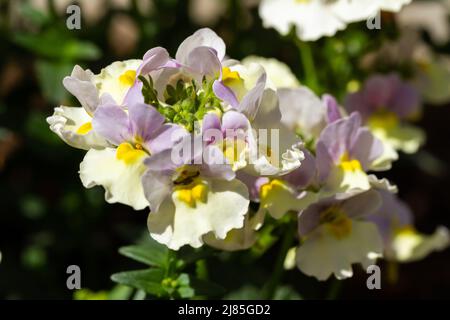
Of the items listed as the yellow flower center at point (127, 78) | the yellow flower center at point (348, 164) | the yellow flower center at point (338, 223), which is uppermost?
the yellow flower center at point (127, 78)

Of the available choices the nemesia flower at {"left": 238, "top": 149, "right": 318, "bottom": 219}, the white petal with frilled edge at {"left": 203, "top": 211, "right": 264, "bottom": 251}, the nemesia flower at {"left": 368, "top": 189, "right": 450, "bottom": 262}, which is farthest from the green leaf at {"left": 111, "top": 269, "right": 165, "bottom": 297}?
the nemesia flower at {"left": 368, "top": 189, "right": 450, "bottom": 262}

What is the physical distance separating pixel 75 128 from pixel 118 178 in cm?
15

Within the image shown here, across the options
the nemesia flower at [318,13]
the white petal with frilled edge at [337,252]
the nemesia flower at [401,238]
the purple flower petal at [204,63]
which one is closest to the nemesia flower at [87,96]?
the purple flower petal at [204,63]

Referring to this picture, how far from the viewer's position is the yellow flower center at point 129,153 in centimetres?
131

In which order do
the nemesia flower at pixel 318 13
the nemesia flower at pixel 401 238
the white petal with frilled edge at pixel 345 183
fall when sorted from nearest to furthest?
1. the white petal with frilled edge at pixel 345 183
2. the nemesia flower at pixel 318 13
3. the nemesia flower at pixel 401 238

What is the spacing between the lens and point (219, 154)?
4.19 feet

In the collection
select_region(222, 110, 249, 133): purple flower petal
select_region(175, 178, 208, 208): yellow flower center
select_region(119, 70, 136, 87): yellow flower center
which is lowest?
select_region(175, 178, 208, 208): yellow flower center

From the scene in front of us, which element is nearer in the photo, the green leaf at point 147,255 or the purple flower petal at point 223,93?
the purple flower petal at point 223,93

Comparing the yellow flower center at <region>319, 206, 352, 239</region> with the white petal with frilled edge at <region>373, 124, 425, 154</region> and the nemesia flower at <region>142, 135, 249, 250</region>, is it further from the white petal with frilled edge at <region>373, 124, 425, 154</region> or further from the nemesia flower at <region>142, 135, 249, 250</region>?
the white petal with frilled edge at <region>373, 124, 425, 154</region>

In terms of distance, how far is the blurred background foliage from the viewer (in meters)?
2.03

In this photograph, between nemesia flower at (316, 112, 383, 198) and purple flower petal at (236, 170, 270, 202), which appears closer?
purple flower petal at (236, 170, 270, 202)

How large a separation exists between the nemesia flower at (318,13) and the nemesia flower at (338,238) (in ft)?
1.46

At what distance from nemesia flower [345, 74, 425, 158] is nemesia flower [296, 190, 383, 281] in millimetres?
488

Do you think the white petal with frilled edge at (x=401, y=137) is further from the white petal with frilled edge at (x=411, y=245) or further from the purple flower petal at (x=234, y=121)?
the purple flower petal at (x=234, y=121)
